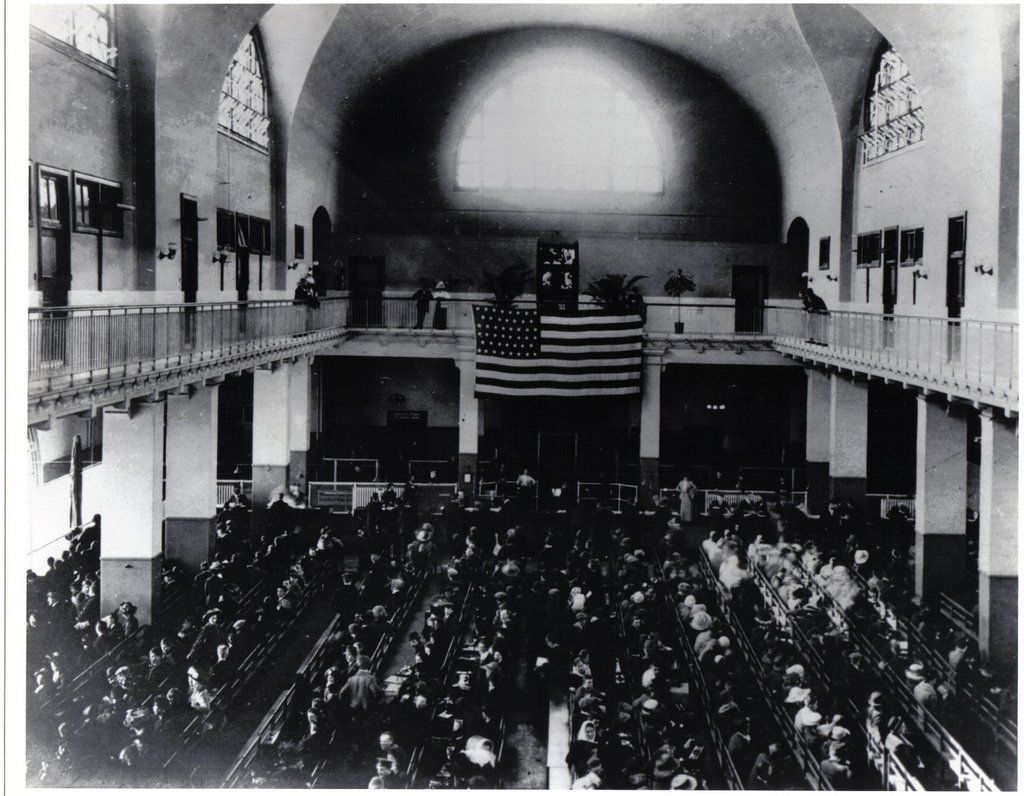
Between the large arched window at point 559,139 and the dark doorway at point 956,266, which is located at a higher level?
the large arched window at point 559,139

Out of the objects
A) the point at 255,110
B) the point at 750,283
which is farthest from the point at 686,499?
the point at 255,110

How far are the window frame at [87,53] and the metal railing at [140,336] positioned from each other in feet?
12.6

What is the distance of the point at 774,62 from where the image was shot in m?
24.6

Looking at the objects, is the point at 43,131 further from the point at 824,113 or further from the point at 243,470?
the point at 824,113

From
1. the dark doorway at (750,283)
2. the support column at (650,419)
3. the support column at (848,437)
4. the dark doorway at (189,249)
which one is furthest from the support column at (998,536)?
the dark doorway at (750,283)

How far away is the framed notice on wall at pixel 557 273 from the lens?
23406 mm

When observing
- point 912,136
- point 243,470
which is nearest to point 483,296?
point 243,470

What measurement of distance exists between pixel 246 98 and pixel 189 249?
5.49 metres

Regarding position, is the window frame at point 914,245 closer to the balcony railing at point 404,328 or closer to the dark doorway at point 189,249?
the balcony railing at point 404,328

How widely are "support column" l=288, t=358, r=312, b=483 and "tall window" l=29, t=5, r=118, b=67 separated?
11156 millimetres

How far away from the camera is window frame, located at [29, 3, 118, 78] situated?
582 inches

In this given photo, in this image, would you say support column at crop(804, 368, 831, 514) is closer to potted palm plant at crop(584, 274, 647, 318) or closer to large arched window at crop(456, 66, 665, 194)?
potted palm plant at crop(584, 274, 647, 318)

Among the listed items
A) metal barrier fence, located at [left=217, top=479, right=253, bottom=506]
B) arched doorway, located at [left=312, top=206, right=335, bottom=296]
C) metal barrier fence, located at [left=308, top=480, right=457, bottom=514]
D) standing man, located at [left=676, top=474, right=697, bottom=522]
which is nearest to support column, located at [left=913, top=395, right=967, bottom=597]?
standing man, located at [left=676, top=474, right=697, bottom=522]

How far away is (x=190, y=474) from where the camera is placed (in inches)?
723
